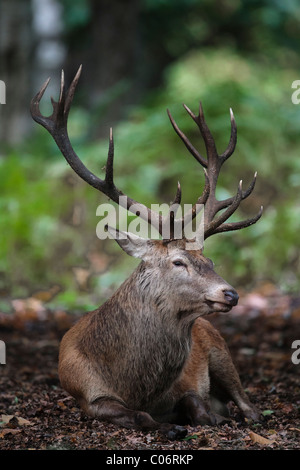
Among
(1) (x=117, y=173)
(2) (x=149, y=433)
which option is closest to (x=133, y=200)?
(2) (x=149, y=433)

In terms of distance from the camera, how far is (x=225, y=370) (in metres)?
6.25

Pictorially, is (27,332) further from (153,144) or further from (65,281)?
(153,144)

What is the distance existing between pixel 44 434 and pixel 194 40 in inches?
721

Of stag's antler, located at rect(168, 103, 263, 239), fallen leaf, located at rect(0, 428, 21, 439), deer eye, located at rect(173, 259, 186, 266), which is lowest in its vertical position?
fallen leaf, located at rect(0, 428, 21, 439)

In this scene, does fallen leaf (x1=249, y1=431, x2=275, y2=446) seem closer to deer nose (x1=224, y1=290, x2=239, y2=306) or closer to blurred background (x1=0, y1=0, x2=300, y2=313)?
deer nose (x1=224, y1=290, x2=239, y2=306)

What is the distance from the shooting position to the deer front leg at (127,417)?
5071 mm

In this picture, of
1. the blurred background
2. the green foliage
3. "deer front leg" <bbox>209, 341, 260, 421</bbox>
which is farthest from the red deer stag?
the green foliage

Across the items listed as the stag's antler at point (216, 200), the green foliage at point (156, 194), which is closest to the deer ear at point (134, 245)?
the stag's antler at point (216, 200)

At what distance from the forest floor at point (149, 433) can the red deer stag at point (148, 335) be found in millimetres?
214

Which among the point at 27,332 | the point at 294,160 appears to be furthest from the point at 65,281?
the point at 294,160

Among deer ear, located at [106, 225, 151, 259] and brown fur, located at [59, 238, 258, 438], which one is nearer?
brown fur, located at [59, 238, 258, 438]

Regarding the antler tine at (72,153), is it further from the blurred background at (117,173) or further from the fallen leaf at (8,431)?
the blurred background at (117,173)

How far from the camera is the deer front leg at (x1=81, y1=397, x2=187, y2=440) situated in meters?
5.07
